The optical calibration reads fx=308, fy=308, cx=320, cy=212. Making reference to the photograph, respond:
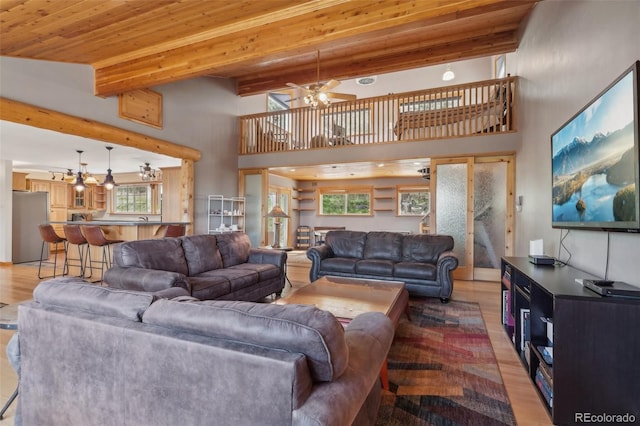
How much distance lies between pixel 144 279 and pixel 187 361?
208 centimetres

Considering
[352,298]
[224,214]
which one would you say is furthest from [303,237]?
[352,298]

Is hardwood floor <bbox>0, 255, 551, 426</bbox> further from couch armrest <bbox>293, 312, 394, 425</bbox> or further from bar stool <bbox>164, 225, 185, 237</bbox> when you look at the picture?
bar stool <bbox>164, 225, 185, 237</bbox>

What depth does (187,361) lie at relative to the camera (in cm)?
110

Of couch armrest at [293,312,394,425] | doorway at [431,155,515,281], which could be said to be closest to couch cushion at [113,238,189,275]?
couch armrest at [293,312,394,425]

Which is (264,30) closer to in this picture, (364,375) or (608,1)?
(608,1)

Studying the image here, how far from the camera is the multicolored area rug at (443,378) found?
1.81 meters

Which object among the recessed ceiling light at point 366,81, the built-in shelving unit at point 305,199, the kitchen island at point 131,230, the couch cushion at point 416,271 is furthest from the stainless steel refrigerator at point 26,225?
the recessed ceiling light at point 366,81

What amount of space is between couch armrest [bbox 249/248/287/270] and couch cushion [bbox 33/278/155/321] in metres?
2.81

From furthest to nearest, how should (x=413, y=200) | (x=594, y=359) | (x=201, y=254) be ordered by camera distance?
(x=413, y=200)
(x=201, y=254)
(x=594, y=359)

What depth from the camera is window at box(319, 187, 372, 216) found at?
10094 mm

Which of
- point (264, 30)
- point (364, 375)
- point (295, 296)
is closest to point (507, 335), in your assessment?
point (295, 296)

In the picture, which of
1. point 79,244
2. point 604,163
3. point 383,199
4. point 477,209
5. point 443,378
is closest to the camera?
point 604,163

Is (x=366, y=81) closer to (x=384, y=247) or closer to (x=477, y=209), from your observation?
(x=477, y=209)

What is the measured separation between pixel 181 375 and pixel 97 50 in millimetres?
4493
